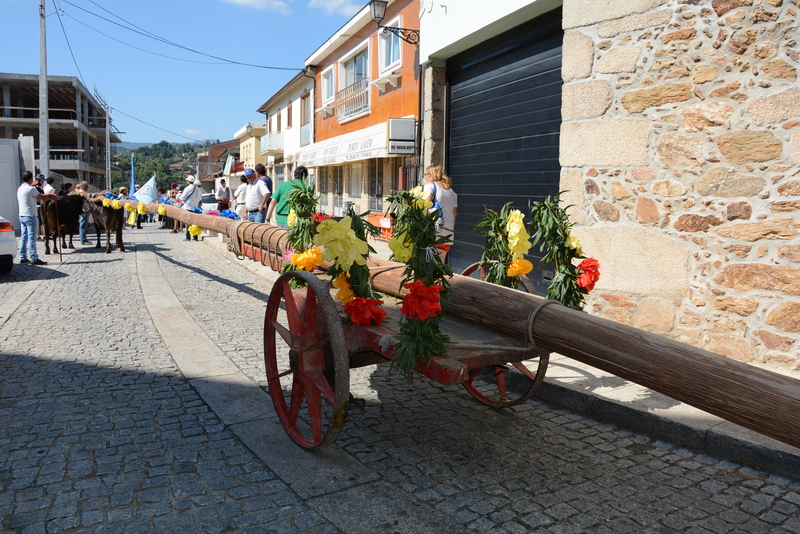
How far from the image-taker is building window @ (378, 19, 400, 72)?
14.9m

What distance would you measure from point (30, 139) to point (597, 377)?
22.1 meters

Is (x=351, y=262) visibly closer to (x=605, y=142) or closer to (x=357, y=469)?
(x=357, y=469)

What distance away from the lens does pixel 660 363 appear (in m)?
2.08

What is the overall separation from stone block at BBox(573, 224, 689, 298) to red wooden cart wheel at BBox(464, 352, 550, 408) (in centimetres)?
A: 153

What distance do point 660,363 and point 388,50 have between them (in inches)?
587

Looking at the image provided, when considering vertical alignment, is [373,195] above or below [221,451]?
above

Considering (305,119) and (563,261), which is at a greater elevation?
(305,119)

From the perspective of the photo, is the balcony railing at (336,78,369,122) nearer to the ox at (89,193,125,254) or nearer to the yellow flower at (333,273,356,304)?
the ox at (89,193,125,254)

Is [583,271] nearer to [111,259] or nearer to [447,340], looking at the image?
[447,340]

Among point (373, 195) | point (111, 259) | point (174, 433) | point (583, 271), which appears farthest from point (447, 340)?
point (373, 195)

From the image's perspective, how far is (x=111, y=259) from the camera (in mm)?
12148

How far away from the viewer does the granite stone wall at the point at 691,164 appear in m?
4.27

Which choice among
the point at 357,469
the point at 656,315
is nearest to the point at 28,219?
the point at 357,469

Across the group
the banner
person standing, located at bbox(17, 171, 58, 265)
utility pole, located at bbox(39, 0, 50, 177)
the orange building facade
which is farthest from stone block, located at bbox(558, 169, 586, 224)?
utility pole, located at bbox(39, 0, 50, 177)
